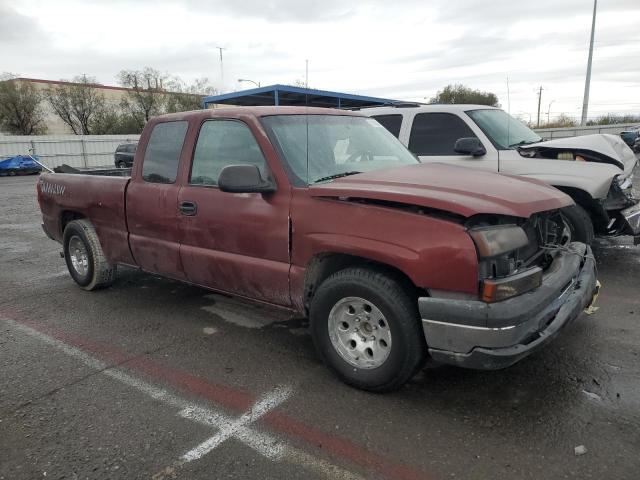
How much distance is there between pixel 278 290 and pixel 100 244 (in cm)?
270

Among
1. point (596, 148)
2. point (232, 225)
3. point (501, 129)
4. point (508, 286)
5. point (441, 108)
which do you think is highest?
point (441, 108)

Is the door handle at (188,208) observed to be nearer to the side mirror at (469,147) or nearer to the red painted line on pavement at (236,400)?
the red painted line on pavement at (236,400)

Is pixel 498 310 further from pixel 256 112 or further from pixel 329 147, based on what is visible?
pixel 256 112

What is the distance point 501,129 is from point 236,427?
5.18 m

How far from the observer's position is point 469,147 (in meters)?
5.82

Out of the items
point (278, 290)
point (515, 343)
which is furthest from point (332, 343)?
point (515, 343)

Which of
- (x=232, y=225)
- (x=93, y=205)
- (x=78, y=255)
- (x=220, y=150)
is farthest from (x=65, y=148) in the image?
(x=232, y=225)

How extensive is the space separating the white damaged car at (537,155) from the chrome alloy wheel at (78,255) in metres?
4.17

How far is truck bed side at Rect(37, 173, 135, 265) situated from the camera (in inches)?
194

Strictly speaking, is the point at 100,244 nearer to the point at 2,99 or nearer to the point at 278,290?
the point at 278,290

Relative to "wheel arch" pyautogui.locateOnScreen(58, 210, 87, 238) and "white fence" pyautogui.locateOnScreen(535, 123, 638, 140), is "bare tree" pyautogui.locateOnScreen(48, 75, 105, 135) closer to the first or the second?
"white fence" pyautogui.locateOnScreen(535, 123, 638, 140)

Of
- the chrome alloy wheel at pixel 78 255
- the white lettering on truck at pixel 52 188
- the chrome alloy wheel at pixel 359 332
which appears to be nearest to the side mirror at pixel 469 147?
the chrome alloy wheel at pixel 359 332

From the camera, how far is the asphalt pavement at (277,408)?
259 centimetres

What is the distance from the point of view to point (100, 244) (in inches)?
211
